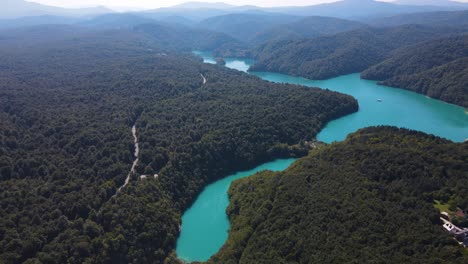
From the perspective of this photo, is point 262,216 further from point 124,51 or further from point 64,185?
point 124,51

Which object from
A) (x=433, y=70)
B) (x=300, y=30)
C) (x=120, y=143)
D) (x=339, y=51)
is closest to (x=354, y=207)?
(x=120, y=143)

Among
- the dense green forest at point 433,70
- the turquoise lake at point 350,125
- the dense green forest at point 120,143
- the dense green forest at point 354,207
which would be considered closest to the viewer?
the dense green forest at point 354,207

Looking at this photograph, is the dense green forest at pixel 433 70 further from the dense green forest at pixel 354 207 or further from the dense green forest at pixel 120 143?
the dense green forest at pixel 354 207

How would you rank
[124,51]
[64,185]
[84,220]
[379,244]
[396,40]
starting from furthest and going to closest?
[396,40] → [124,51] → [64,185] → [84,220] → [379,244]

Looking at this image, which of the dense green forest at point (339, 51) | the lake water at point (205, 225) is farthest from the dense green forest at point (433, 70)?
the lake water at point (205, 225)

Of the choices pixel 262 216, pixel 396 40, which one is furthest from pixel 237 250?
pixel 396 40
